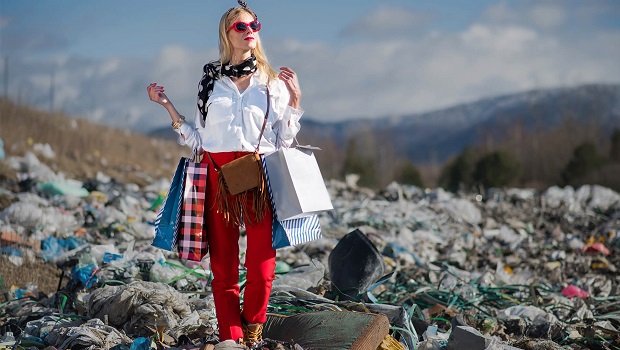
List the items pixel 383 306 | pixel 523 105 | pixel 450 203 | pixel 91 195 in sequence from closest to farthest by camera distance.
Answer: pixel 383 306, pixel 91 195, pixel 450 203, pixel 523 105

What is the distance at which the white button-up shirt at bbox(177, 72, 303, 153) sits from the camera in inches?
129

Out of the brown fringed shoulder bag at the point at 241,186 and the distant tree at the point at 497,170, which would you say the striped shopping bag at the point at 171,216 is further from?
the distant tree at the point at 497,170

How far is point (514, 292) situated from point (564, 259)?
2.07 m

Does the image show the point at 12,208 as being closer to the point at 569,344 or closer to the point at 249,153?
the point at 249,153

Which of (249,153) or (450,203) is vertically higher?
(249,153)

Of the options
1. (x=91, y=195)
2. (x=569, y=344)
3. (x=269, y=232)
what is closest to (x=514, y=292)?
(x=569, y=344)

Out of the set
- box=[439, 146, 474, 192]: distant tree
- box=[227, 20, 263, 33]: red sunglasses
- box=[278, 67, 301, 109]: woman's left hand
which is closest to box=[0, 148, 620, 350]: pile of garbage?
box=[278, 67, 301, 109]: woman's left hand

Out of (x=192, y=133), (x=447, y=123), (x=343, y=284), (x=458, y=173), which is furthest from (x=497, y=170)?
(x=447, y=123)

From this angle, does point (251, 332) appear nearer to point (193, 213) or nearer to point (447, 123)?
point (193, 213)

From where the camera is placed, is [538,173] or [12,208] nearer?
[12,208]

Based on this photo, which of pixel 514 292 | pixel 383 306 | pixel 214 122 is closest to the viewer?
pixel 214 122

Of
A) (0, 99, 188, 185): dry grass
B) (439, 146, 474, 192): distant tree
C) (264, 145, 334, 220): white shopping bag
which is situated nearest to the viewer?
(264, 145, 334, 220): white shopping bag

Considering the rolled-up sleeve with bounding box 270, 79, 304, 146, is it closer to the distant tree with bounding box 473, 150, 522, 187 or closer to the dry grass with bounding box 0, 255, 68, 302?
the dry grass with bounding box 0, 255, 68, 302

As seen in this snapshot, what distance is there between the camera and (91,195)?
8734 millimetres
